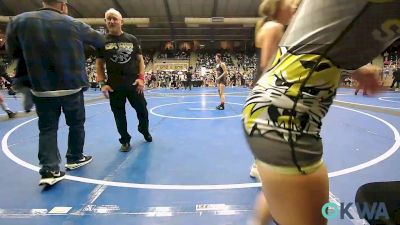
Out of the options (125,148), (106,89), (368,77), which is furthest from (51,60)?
(368,77)

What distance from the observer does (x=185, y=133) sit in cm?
530

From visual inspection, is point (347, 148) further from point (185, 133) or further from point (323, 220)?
point (323, 220)

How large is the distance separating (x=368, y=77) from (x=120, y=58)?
3564mm

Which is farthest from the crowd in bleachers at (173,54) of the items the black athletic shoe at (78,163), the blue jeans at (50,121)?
the blue jeans at (50,121)

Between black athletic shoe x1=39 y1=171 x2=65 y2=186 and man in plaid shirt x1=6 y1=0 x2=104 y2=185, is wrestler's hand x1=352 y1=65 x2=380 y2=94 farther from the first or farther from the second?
black athletic shoe x1=39 y1=171 x2=65 y2=186

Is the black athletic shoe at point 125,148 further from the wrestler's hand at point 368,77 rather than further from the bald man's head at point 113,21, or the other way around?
the wrestler's hand at point 368,77

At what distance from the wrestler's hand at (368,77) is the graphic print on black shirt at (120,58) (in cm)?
351

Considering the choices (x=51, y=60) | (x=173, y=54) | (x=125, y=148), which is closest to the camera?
(x=51, y=60)

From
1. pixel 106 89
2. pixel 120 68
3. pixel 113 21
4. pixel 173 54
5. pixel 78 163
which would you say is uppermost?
pixel 173 54

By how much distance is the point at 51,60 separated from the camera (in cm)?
292

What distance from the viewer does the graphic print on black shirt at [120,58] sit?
4.04m

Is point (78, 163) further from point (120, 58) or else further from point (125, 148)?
point (120, 58)

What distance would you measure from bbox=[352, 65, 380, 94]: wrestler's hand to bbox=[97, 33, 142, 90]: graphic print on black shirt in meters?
3.51

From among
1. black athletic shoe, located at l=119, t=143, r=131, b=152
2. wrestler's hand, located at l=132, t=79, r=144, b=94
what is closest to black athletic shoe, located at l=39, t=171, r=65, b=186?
black athletic shoe, located at l=119, t=143, r=131, b=152
